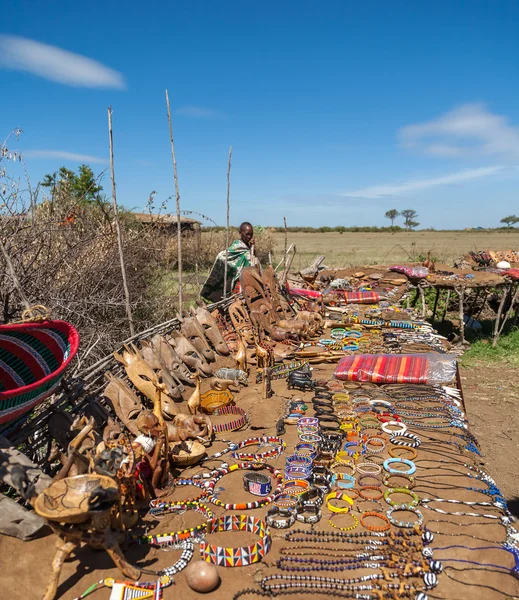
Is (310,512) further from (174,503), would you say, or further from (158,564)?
(158,564)

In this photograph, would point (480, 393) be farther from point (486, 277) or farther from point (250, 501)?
point (250, 501)

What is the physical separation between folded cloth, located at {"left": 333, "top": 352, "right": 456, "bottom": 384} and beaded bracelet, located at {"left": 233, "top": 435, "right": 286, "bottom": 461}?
1.80 metres

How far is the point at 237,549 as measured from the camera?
244 centimetres

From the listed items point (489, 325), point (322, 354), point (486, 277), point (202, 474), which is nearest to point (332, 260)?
point (489, 325)

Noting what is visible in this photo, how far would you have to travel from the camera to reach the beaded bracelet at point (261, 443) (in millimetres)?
3565

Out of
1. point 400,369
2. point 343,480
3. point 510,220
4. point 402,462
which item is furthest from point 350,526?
point 510,220

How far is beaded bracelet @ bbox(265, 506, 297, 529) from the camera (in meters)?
2.77

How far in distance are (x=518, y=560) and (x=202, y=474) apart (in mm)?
2017

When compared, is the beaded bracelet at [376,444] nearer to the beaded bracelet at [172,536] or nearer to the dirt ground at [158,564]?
the dirt ground at [158,564]

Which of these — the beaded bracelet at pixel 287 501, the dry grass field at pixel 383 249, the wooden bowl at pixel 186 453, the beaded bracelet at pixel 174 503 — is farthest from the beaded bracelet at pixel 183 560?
the dry grass field at pixel 383 249

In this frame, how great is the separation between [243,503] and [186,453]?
0.69 meters

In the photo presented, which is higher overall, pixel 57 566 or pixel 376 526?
pixel 57 566

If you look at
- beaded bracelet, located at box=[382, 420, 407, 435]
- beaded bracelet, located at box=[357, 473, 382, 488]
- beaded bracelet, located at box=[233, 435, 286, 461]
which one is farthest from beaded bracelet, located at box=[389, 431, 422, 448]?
beaded bracelet, located at box=[233, 435, 286, 461]

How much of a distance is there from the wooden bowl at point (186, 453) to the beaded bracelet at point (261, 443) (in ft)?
0.95
